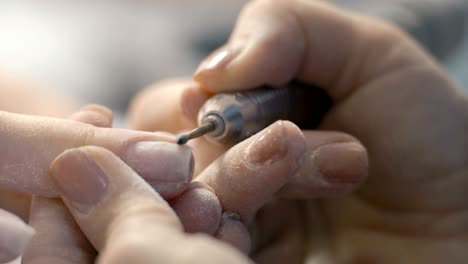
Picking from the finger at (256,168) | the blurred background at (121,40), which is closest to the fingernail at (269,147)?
the finger at (256,168)

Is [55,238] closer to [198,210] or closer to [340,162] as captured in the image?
[198,210]

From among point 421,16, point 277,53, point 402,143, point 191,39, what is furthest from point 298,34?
point 191,39

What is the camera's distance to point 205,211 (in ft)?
1.23

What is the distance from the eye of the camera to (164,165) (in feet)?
1.20

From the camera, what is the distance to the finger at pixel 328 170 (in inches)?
18.5

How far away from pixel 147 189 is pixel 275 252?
0.28 meters

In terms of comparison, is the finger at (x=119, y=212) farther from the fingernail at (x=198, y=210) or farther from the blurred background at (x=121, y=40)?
the blurred background at (x=121, y=40)

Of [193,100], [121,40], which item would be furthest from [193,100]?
[121,40]

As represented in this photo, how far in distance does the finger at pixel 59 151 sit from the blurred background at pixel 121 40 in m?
0.43

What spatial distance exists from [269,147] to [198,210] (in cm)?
6

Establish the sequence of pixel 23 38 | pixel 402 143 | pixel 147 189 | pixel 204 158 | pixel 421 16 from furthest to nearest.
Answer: pixel 23 38 < pixel 421 16 < pixel 402 143 < pixel 204 158 < pixel 147 189

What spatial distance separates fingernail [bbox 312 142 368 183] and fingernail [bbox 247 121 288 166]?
9cm

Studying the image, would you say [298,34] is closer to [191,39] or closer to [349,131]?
[349,131]

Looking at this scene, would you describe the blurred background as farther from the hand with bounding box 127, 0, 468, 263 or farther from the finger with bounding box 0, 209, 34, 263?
the finger with bounding box 0, 209, 34, 263
